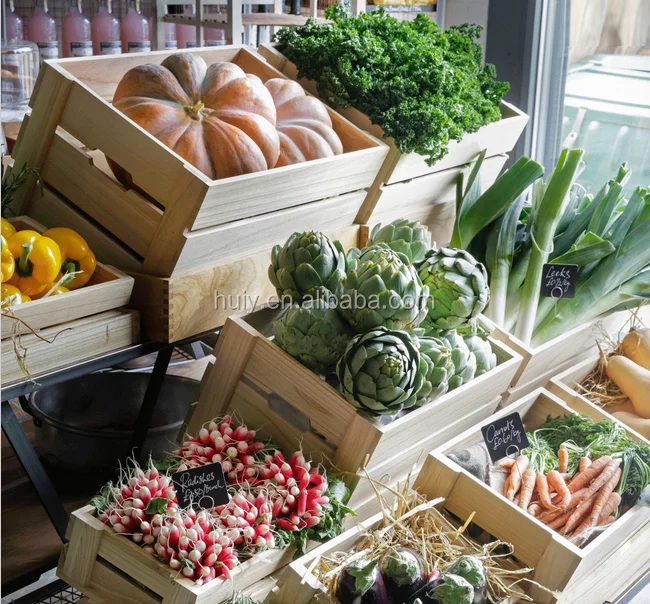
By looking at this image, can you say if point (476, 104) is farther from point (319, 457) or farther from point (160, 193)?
point (319, 457)

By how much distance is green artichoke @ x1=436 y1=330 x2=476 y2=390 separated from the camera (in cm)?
149

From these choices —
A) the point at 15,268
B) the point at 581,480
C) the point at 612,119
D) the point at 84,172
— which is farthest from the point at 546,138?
the point at 15,268

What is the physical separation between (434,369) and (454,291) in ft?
0.63

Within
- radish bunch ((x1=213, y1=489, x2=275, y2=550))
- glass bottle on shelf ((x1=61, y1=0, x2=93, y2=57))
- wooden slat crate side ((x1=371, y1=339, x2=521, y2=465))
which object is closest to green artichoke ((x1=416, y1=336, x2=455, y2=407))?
wooden slat crate side ((x1=371, y1=339, x2=521, y2=465))

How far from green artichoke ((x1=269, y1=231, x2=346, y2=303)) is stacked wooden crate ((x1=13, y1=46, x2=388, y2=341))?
0.16 metres

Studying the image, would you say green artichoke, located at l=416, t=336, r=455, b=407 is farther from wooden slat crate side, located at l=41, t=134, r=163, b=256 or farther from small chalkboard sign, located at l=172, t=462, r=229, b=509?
wooden slat crate side, located at l=41, t=134, r=163, b=256

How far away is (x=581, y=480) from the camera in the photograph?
58.7 inches

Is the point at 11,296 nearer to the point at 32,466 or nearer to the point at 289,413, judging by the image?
the point at 32,466

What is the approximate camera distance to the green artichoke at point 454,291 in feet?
4.93

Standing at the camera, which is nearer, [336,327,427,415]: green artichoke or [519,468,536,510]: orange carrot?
[336,327,427,415]: green artichoke

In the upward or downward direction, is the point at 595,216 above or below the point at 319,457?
above

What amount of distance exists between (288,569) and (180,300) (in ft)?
2.04

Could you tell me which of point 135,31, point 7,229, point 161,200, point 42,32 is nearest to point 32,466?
point 7,229

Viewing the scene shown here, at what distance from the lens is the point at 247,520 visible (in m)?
1.21
